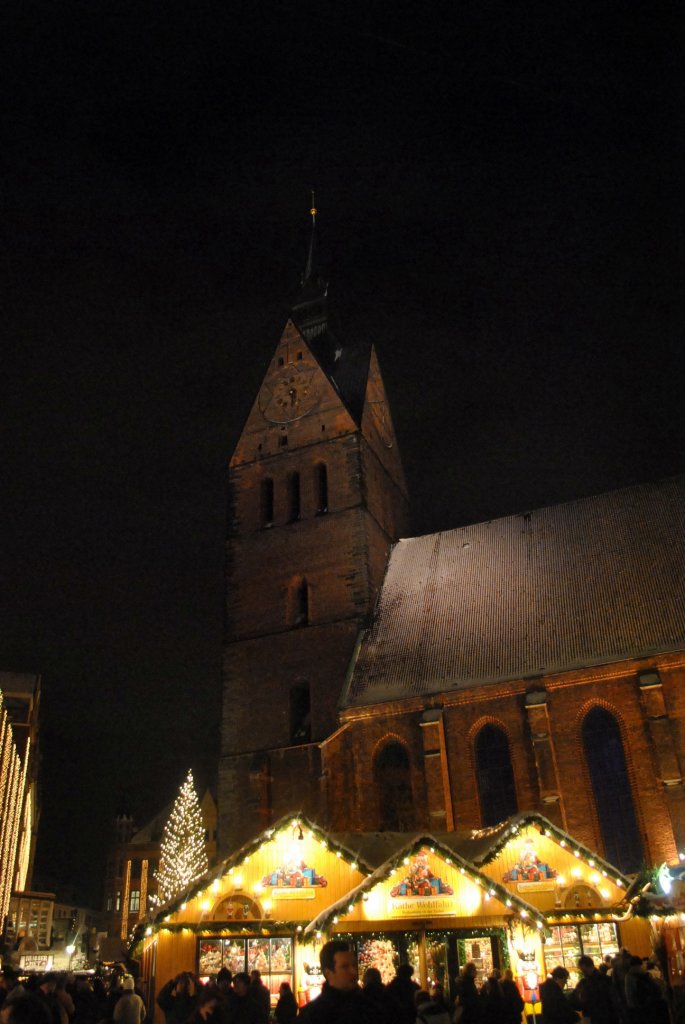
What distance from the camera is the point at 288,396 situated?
32.7 m

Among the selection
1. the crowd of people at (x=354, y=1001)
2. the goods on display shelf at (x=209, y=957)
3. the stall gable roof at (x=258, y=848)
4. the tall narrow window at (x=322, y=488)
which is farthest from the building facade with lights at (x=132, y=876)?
the crowd of people at (x=354, y=1001)

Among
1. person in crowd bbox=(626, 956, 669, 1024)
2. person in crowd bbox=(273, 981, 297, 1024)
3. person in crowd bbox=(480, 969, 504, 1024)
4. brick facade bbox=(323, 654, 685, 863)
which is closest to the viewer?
person in crowd bbox=(480, 969, 504, 1024)

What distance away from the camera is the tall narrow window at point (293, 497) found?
99.2 ft

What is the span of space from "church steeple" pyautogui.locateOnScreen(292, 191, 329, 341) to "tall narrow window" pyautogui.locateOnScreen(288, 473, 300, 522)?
30.8ft

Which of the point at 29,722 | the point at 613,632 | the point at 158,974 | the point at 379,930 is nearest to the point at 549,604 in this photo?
the point at 613,632

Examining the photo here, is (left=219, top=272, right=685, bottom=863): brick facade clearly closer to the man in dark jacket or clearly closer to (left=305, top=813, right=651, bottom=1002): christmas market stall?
(left=305, top=813, right=651, bottom=1002): christmas market stall

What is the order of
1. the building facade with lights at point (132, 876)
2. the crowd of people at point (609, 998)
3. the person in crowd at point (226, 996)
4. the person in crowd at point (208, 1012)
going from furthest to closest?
the building facade with lights at point (132, 876) → the crowd of people at point (609, 998) → the person in crowd at point (226, 996) → the person in crowd at point (208, 1012)

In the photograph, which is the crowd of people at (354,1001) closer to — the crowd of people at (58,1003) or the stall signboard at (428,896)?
the crowd of people at (58,1003)

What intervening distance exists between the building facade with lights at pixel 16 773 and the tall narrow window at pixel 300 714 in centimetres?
1145

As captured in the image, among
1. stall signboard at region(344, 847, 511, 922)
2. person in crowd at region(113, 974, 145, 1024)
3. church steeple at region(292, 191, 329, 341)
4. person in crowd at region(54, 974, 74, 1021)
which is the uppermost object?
church steeple at region(292, 191, 329, 341)

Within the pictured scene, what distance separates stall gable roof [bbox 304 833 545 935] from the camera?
44.1 ft

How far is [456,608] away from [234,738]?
8.53m

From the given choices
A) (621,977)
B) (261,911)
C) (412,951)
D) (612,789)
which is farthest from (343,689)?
(621,977)

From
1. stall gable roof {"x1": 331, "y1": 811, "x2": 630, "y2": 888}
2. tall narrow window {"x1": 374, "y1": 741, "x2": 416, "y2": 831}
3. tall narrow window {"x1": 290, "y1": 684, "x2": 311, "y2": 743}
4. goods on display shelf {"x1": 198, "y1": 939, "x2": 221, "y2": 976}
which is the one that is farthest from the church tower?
goods on display shelf {"x1": 198, "y1": 939, "x2": 221, "y2": 976}
